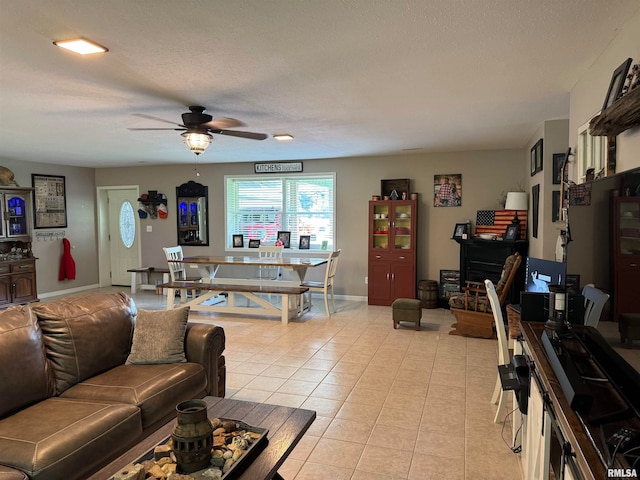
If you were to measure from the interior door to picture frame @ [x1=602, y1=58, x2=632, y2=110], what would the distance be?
838cm

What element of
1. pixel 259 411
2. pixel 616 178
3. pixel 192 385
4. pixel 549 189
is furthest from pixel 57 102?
pixel 549 189

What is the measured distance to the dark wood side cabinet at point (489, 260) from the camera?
5.65 metres

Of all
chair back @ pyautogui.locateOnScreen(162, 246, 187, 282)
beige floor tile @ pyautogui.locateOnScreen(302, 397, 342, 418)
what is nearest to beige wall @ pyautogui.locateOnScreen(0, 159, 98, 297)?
chair back @ pyautogui.locateOnScreen(162, 246, 187, 282)

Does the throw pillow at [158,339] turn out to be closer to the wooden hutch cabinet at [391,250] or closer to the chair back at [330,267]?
the chair back at [330,267]

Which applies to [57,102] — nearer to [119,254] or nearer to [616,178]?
[616,178]

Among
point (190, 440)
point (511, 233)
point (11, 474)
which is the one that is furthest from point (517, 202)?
point (11, 474)

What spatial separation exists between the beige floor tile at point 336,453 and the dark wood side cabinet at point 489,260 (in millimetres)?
3759

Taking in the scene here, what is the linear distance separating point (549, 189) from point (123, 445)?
427 centimetres

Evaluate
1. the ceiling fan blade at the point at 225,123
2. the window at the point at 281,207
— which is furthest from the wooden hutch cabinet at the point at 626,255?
the window at the point at 281,207

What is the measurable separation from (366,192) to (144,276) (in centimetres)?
488

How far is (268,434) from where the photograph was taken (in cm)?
188

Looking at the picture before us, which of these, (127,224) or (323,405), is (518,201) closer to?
(323,405)

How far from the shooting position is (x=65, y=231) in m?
8.20

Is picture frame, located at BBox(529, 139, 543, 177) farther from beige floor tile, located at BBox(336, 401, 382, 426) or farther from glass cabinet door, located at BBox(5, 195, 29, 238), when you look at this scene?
glass cabinet door, located at BBox(5, 195, 29, 238)
